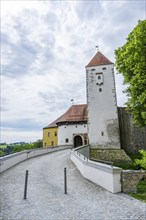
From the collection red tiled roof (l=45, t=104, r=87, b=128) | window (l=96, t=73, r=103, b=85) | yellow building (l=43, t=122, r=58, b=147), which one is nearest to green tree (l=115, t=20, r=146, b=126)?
window (l=96, t=73, r=103, b=85)

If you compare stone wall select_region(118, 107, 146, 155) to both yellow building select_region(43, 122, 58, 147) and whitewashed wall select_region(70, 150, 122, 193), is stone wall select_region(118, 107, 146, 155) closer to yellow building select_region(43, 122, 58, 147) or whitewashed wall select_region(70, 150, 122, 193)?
yellow building select_region(43, 122, 58, 147)

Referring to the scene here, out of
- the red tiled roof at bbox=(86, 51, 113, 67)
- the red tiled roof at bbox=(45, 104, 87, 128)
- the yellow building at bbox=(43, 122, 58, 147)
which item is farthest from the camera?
the yellow building at bbox=(43, 122, 58, 147)

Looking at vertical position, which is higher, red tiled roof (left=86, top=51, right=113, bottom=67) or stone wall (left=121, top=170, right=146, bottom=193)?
red tiled roof (left=86, top=51, right=113, bottom=67)

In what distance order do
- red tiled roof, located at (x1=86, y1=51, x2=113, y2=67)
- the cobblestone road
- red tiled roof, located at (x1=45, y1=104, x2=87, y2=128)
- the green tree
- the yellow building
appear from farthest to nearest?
the yellow building, red tiled roof, located at (x1=45, y1=104, x2=87, y2=128), red tiled roof, located at (x1=86, y1=51, x2=113, y2=67), the green tree, the cobblestone road

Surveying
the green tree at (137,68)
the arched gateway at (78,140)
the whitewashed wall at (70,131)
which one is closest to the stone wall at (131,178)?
the green tree at (137,68)

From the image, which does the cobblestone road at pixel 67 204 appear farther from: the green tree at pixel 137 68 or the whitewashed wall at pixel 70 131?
the whitewashed wall at pixel 70 131

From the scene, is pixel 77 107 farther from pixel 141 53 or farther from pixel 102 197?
pixel 102 197

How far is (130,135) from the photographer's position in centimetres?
2833

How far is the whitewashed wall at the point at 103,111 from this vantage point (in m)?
26.9

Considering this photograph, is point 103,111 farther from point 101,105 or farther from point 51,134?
point 51,134

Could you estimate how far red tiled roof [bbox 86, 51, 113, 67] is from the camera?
3005cm

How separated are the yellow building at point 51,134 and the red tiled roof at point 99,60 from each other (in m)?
18.4

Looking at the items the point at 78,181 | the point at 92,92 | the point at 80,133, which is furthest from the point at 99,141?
the point at 78,181

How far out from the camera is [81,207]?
6000mm
